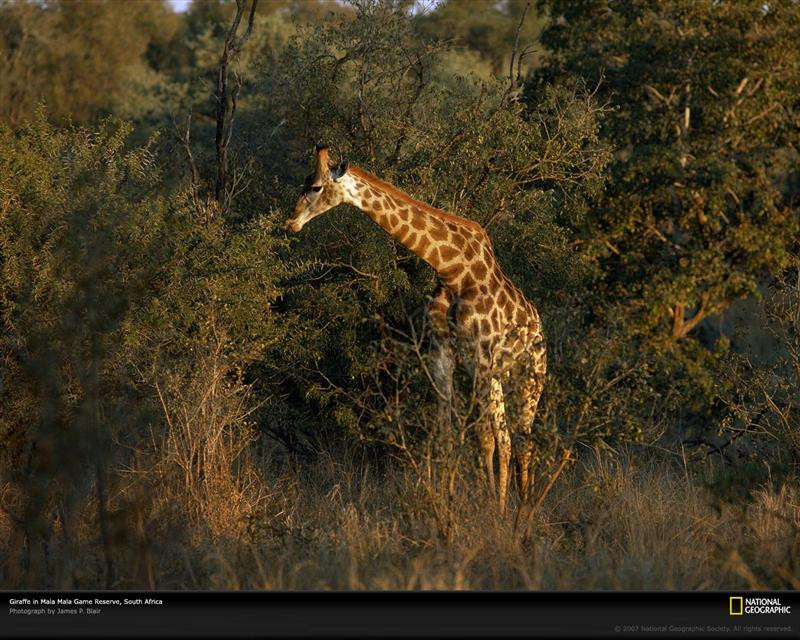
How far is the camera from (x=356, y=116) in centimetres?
1051

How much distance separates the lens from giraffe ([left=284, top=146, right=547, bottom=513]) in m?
7.99

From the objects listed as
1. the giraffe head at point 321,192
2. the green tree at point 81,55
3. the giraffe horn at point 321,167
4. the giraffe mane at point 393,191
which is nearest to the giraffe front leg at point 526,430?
the giraffe mane at point 393,191

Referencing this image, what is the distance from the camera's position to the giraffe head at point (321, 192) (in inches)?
334

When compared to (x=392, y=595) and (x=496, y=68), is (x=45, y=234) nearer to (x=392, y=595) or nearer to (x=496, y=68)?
(x=392, y=595)

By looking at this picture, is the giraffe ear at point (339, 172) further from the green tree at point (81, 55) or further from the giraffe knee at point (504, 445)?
the green tree at point (81, 55)

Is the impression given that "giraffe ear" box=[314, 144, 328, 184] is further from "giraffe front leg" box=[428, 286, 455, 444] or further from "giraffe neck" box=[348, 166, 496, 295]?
"giraffe front leg" box=[428, 286, 455, 444]

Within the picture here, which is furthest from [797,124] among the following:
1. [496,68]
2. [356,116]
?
[496,68]

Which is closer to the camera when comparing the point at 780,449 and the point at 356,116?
the point at 780,449

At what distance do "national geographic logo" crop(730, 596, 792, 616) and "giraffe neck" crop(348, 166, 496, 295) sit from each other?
3.75 metres

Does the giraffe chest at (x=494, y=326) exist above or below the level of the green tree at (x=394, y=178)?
below

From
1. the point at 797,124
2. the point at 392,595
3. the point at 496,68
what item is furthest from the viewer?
Result: the point at 496,68

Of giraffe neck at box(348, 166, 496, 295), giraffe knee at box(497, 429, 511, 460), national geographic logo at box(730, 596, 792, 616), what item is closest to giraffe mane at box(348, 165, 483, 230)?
giraffe neck at box(348, 166, 496, 295)

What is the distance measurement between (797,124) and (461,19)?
18.6m

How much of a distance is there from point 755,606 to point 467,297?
3745 millimetres
